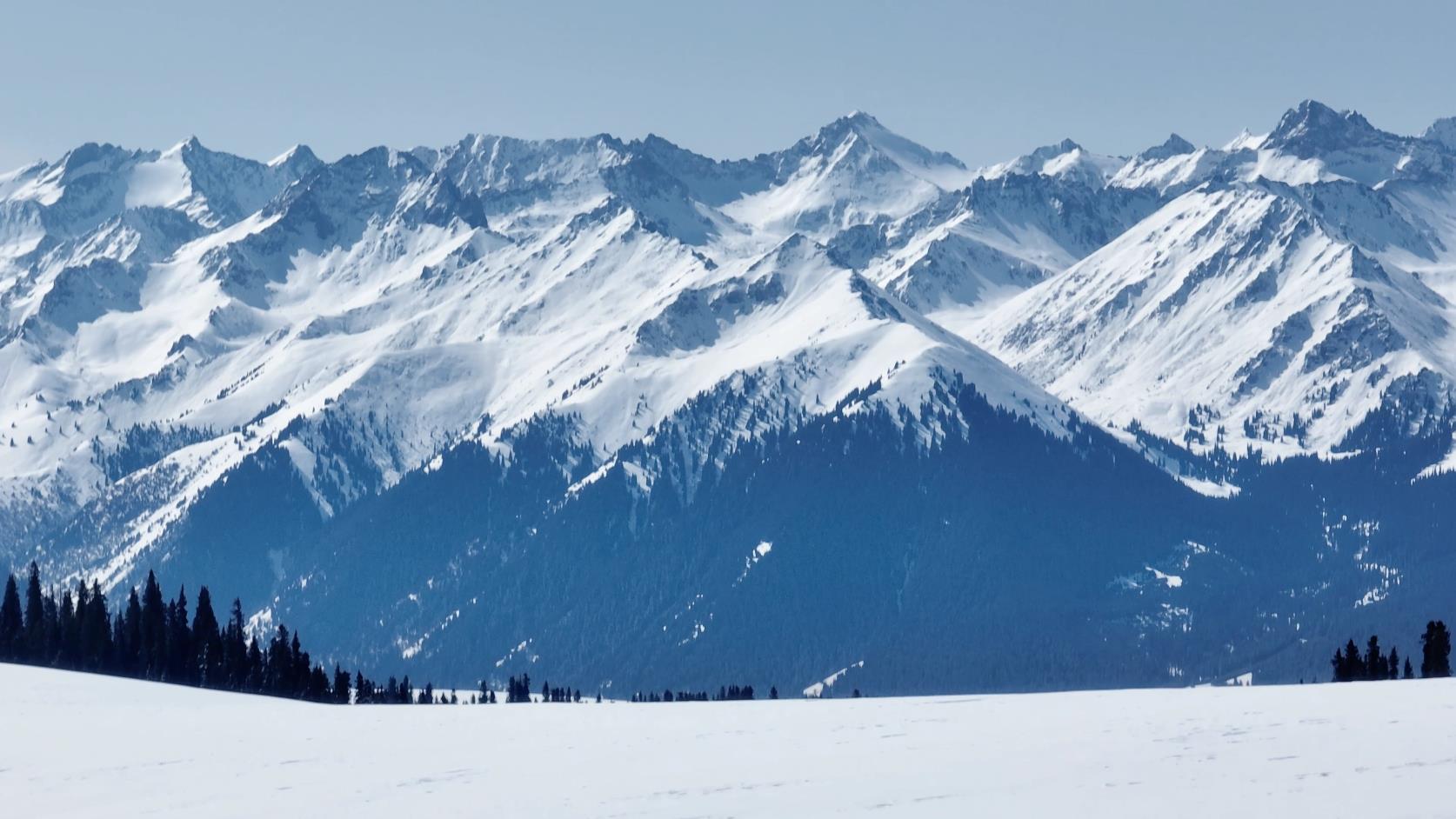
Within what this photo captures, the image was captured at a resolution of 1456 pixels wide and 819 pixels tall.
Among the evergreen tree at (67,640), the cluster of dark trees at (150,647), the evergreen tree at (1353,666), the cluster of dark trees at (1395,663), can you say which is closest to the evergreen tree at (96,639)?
the cluster of dark trees at (150,647)

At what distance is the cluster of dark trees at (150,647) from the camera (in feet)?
550

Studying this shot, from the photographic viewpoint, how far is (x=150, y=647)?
17175 cm

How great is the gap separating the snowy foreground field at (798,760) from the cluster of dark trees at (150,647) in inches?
3375

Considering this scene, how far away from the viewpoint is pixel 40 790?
6419 centimetres

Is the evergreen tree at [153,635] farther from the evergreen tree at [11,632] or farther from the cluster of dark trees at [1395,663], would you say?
the cluster of dark trees at [1395,663]

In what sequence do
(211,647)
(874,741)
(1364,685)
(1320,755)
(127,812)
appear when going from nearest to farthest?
(1320,755), (127,812), (874,741), (1364,685), (211,647)

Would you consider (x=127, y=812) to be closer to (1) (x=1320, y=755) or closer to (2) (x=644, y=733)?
(2) (x=644, y=733)

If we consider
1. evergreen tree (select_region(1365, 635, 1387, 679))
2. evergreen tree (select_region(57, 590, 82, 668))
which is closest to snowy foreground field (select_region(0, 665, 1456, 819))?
evergreen tree (select_region(1365, 635, 1387, 679))

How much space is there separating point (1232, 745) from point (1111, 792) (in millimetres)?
7937

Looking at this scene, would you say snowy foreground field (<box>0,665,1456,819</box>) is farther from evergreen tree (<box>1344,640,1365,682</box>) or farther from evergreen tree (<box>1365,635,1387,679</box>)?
evergreen tree (<box>1344,640,1365,682</box>)

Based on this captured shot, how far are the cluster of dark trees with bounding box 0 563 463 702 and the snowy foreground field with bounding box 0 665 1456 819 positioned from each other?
85728 mm

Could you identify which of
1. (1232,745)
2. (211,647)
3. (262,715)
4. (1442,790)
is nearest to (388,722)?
(262,715)

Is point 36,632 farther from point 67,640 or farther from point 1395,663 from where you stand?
point 1395,663

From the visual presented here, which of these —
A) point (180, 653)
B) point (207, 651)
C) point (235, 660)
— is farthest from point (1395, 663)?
point (180, 653)
